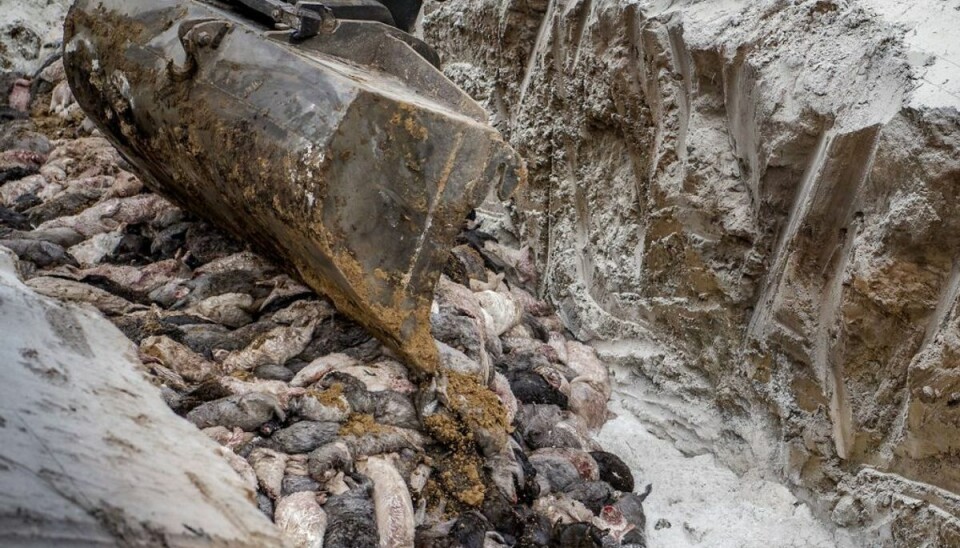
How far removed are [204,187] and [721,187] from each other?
2660 mm

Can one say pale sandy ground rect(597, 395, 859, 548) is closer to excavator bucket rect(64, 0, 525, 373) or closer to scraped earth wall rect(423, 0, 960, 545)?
scraped earth wall rect(423, 0, 960, 545)

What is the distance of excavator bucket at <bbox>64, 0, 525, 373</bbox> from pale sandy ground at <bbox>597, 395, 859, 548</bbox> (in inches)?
55.4

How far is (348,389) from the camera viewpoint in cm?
347

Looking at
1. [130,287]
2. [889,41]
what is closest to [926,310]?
[889,41]

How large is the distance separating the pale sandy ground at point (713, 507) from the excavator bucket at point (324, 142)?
141 cm

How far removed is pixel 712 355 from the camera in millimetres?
4258

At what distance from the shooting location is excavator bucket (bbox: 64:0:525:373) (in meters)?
3.31

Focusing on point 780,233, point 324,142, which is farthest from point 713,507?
point 324,142

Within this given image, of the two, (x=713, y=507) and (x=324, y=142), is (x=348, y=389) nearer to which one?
(x=324, y=142)

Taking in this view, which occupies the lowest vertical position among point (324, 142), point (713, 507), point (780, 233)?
point (713, 507)

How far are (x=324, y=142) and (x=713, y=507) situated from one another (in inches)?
99.2

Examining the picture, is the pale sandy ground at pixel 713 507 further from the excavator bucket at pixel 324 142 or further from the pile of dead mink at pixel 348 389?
the excavator bucket at pixel 324 142

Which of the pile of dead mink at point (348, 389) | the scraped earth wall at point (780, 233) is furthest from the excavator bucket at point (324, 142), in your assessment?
the scraped earth wall at point (780, 233)

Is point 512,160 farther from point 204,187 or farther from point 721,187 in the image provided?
point 204,187
